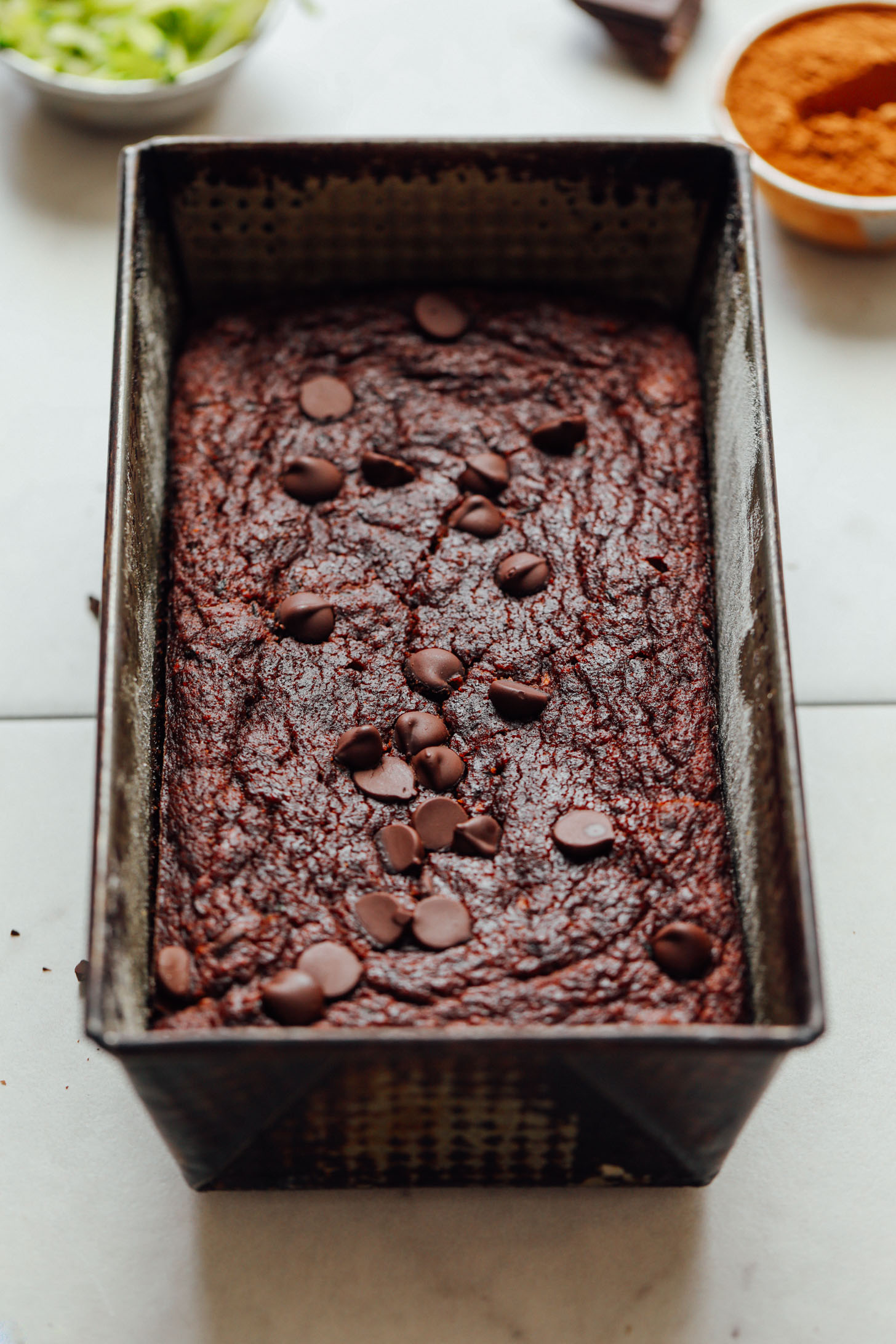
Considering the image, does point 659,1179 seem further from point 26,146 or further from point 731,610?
point 26,146

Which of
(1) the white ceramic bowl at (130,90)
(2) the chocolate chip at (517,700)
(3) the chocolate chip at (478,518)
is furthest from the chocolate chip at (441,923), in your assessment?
(1) the white ceramic bowl at (130,90)

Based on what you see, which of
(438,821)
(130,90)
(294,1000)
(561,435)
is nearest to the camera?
(294,1000)

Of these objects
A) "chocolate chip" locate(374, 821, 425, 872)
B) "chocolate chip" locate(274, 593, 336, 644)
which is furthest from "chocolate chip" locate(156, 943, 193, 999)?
"chocolate chip" locate(274, 593, 336, 644)

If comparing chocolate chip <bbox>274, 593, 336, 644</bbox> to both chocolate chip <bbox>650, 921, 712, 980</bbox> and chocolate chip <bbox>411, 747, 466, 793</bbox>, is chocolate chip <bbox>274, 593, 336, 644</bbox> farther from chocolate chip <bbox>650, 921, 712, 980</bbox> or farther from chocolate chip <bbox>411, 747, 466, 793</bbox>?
chocolate chip <bbox>650, 921, 712, 980</bbox>

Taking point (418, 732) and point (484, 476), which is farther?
point (484, 476)

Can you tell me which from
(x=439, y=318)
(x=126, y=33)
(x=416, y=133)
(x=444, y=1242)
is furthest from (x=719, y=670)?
(x=126, y=33)

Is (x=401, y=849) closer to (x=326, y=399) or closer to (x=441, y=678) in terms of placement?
(x=441, y=678)
